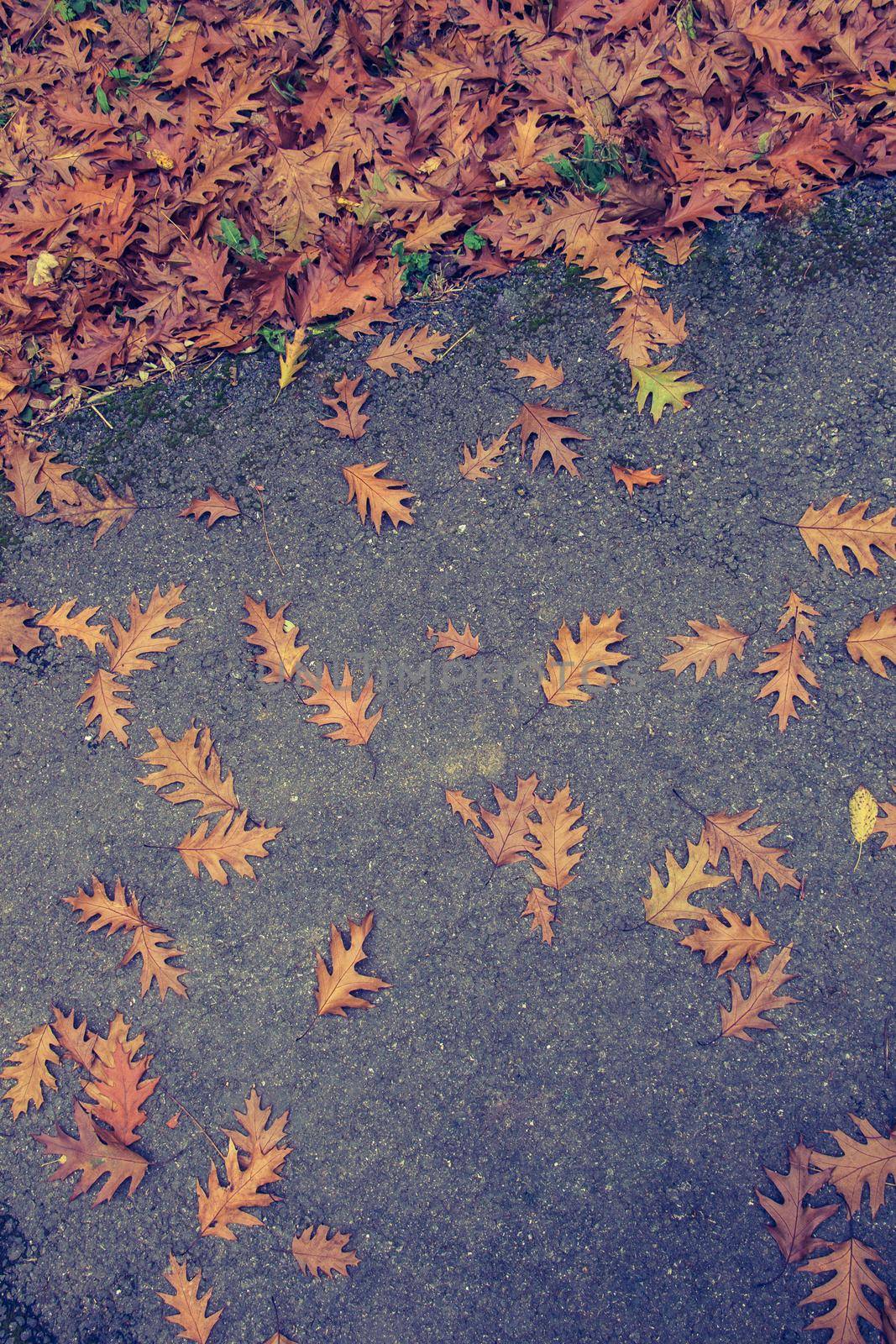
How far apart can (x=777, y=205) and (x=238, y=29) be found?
79.1 inches

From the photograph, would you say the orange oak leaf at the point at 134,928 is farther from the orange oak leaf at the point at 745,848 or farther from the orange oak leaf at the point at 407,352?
the orange oak leaf at the point at 407,352

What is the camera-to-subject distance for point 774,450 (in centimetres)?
261

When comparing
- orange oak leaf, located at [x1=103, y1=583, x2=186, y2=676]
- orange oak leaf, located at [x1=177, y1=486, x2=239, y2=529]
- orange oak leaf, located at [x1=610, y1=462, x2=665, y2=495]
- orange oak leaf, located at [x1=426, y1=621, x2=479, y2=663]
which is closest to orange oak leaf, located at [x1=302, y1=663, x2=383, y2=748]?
orange oak leaf, located at [x1=426, y1=621, x2=479, y2=663]

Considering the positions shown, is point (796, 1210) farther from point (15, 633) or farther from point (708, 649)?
point (15, 633)

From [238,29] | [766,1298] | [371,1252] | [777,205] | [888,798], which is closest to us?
[766,1298]

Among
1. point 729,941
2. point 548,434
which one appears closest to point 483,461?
point 548,434

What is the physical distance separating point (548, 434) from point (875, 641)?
1.17 m

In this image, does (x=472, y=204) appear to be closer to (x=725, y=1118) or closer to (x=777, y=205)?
(x=777, y=205)

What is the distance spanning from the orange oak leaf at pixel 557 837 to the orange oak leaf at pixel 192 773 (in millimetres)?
910

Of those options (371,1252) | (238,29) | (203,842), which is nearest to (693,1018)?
(371,1252)

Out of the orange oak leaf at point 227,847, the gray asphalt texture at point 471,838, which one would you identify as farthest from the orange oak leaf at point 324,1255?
the orange oak leaf at point 227,847

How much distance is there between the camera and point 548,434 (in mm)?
2672

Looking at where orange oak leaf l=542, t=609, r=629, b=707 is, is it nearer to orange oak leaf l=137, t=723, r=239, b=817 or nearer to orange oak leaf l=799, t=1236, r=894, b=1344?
orange oak leaf l=137, t=723, r=239, b=817

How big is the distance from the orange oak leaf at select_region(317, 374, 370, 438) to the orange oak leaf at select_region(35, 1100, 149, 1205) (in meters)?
2.20
